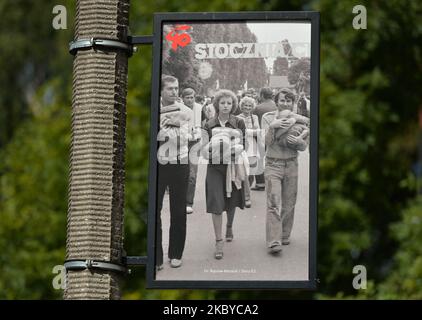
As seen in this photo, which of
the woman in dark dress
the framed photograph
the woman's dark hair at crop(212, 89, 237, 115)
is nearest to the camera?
the framed photograph

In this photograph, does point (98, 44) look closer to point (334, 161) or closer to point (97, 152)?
point (97, 152)

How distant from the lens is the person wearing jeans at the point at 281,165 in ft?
25.9

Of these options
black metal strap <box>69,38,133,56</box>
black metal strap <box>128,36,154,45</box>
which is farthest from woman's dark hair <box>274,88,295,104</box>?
black metal strap <box>69,38,133,56</box>

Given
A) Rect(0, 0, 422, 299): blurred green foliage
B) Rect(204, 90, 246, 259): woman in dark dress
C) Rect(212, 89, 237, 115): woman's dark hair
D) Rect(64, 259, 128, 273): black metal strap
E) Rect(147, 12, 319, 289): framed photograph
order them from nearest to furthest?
Rect(64, 259, 128, 273): black metal strap < Rect(147, 12, 319, 289): framed photograph < Rect(204, 90, 246, 259): woman in dark dress < Rect(212, 89, 237, 115): woman's dark hair < Rect(0, 0, 422, 299): blurred green foliage

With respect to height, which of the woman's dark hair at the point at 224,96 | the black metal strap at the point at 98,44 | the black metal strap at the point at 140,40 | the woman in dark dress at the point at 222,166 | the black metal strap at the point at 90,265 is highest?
the black metal strap at the point at 140,40

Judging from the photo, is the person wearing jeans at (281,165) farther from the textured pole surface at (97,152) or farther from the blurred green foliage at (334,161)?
the blurred green foliage at (334,161)

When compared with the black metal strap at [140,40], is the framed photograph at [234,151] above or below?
below

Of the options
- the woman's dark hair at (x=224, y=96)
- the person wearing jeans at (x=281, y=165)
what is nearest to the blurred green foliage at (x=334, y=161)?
the woman's dark hair at (x=224, y=96)

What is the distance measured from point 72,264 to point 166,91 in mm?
1258

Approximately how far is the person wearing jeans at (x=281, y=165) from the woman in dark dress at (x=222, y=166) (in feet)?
0.60

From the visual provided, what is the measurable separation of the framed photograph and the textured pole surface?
22cm

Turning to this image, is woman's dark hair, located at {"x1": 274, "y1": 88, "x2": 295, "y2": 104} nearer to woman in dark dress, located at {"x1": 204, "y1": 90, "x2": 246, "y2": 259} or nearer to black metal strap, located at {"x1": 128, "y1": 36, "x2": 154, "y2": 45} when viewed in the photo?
woman in dark dress, located at {"x1": 204, "y1": 90, "x2": 246, "y2": 259}

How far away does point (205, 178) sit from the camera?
7.96 metres

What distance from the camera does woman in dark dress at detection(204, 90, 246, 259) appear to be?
795cm
